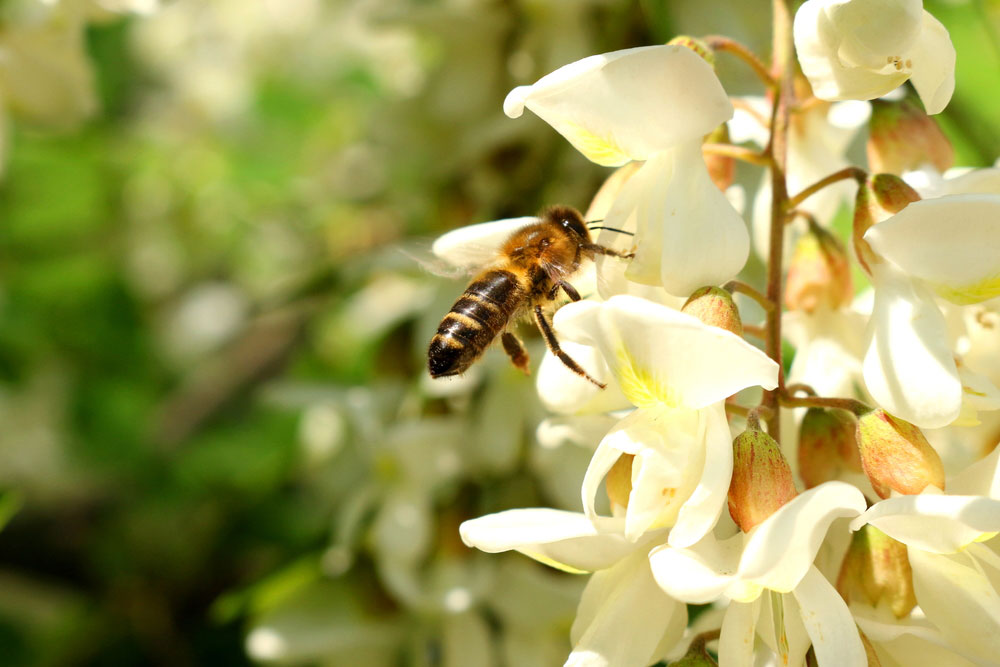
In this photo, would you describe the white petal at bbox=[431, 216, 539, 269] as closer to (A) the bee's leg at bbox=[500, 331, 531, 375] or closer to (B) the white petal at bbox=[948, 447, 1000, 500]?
(A) the bee's leg at bbox=[500, 331, 531, 375]

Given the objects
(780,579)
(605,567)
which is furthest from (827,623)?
(605,567)

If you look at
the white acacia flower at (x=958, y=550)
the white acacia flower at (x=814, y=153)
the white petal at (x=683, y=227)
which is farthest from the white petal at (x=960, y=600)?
the white acacia flower at (x=814, y=153)

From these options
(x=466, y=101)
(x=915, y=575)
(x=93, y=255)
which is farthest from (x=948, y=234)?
(x=93, y=255)

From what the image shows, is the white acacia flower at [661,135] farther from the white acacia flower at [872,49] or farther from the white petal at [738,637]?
the white petal at [738,637]

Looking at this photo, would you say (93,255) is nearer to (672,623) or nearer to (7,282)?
(7,282)

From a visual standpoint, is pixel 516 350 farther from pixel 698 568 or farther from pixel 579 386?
pixel 698 568
